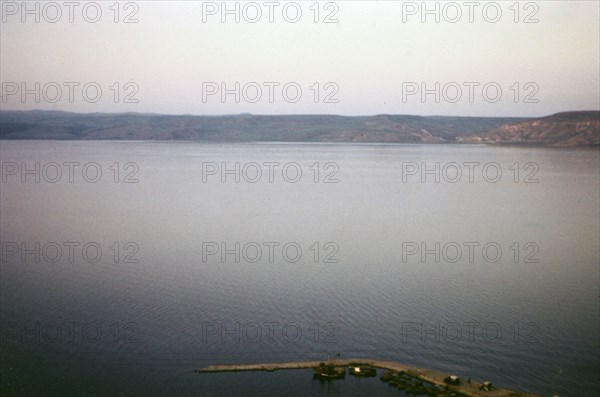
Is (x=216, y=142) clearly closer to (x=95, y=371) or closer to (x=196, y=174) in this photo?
(x=196, y=174)

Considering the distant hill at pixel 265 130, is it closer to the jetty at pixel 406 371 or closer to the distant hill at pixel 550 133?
the distant hill at pixel 550 133

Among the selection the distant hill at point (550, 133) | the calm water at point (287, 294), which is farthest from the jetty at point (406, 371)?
the distant hill at point (550, 133)

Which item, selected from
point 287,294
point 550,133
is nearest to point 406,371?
point 287,294

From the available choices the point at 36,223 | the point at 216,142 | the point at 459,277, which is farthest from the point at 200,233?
the point at 216,142

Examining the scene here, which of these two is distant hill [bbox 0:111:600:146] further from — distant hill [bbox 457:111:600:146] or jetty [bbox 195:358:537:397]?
jetty [bbox 195:358:537:397]

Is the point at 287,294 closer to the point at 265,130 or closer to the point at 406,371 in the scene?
the point at 406,371

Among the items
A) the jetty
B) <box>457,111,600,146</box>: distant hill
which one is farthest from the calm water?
<box>457,111,600,146</box>: distant hill
